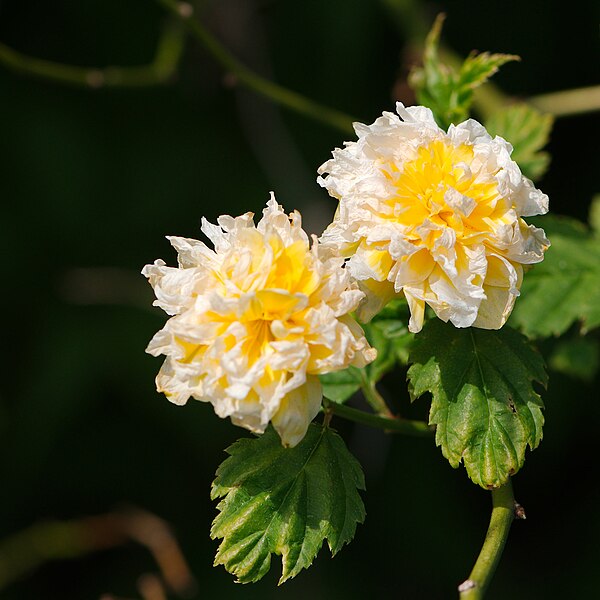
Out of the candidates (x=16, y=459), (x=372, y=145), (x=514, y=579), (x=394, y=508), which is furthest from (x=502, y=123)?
(x=16, y=459)

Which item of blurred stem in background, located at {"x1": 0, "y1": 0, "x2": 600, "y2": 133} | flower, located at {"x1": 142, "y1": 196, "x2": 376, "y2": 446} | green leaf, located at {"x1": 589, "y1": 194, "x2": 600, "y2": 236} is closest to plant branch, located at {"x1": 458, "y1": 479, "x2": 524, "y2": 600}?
flower, located at {"x1": 142, "y1": 196, "x2": 376, "y2": 446}

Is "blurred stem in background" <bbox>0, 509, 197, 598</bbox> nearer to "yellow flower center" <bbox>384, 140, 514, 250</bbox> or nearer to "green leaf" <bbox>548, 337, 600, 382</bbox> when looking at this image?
"green leaf" <bbox>548, 337, 600, 382</bbox>

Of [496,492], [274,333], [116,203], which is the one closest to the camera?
[274,333]

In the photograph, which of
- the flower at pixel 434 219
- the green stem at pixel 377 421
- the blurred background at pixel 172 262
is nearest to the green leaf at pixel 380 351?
the green stem at pixel 377 421

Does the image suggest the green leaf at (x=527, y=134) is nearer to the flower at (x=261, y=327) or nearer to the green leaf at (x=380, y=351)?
the green leaf at (x=380, y=351)

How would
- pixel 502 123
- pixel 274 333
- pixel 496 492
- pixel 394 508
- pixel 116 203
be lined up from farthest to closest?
pixel 116 203 < pixel 394 508 < pixel 502 123 < pixel 496 492 < pixel 274 333

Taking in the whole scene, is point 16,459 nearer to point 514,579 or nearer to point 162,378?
point 514,579

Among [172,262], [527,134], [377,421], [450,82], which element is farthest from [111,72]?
[377,421]
